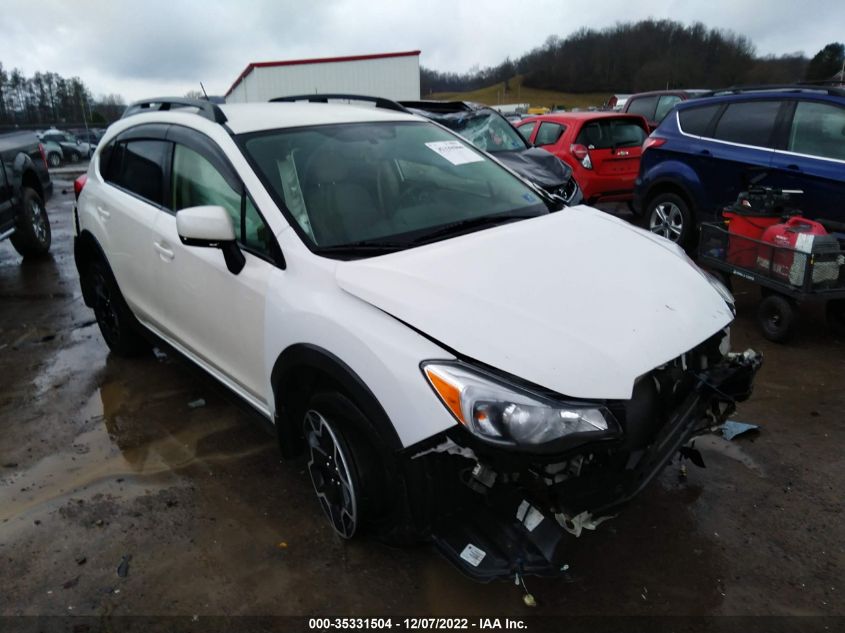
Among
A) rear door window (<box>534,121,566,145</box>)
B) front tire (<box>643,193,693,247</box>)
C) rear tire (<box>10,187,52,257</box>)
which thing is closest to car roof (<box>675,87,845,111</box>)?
front tire (<box>643,193,693,247</box>)

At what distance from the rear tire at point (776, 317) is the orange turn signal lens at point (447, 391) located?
3.67 meters

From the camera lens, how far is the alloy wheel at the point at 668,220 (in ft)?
21.8

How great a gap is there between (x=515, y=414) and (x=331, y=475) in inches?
39.3

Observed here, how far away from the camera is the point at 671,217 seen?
672 cm

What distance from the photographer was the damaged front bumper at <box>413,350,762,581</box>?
1.97 meters

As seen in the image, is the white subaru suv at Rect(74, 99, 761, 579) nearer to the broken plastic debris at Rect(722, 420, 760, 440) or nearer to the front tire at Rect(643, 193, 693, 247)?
the broken plastic debris at Rect(722, 420, 760, 440)

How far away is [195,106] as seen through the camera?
347 cm

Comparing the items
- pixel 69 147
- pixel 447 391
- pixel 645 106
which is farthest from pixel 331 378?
pixel 69 147

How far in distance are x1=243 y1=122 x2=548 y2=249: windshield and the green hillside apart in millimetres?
82595

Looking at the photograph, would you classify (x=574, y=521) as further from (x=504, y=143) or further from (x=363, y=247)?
(x=504, y=143)

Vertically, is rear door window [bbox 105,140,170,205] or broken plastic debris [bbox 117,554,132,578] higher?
rear door window [bbox 105,140,170,205]

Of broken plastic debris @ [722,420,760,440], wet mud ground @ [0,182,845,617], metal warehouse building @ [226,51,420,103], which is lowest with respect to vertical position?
wet mud ground @ [0,182,845,617]

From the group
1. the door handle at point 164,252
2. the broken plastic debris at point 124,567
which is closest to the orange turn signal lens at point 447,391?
the broken plastic debris at point 124,567

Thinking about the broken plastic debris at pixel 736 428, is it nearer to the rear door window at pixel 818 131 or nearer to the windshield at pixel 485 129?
the rear door window at pixel 818 131
